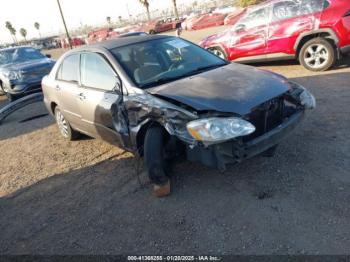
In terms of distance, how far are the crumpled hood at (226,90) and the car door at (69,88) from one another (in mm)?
1712

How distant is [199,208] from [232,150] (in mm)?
705

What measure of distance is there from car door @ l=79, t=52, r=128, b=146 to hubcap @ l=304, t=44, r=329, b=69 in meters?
5.22

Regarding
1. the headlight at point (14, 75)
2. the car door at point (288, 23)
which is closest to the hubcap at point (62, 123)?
the headlight at point (14, 75)

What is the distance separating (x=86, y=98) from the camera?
15.4 ft

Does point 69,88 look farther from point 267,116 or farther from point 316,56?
point 316,56

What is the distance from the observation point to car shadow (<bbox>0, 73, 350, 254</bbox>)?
9.71 feet

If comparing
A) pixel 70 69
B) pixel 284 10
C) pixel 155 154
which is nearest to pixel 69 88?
pixel 70 69

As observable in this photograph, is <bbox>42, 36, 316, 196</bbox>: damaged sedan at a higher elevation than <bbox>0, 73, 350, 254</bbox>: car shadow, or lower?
higher

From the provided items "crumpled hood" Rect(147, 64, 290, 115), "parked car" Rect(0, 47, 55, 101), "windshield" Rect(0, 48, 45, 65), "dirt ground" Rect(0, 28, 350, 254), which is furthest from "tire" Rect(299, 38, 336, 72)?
"windshield" Rect(0, 48, 45, 65)

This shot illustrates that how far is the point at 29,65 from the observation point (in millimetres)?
10258

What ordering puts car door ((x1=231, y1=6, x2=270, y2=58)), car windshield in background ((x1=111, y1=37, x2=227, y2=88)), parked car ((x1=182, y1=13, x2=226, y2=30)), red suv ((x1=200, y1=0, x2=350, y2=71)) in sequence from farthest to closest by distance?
parked car ((x1=182, y1=13, x2=226, y2=30))
car door ((x1=231, y1=6, x2=270, y2=58))
red suv ((x1=200, y1=0, x2=350, y2=71))
car windshield in background ((x1=111, y1=37, x2=227, y2=88))

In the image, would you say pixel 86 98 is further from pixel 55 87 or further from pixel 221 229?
pixel 221 229

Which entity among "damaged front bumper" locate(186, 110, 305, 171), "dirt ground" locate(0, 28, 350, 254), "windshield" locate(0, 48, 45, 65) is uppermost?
"windshield" locate(0, 48, 45, 65)

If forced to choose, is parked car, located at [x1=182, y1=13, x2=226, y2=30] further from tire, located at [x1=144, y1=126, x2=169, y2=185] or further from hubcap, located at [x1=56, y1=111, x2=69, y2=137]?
tire, located at [x1=144, y1=126, x2=169, y2=185]
